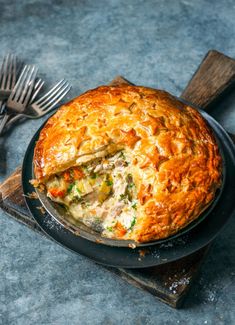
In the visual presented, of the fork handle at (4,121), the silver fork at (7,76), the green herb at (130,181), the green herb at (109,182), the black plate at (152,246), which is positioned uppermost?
the green herb at (130,181)

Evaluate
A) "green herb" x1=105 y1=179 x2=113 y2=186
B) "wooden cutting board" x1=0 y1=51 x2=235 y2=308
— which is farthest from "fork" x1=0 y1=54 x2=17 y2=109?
"green herb" x1=105 y1=179 x2=113 y2=186

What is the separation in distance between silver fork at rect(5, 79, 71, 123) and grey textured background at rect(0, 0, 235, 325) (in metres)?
0.08

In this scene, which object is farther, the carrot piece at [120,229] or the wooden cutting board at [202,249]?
the wooden cutting board at [202,249]

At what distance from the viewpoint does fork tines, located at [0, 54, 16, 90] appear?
4.25m

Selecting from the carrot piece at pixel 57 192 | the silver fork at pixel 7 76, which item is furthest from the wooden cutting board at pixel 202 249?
the silver fork at pixel 7 76

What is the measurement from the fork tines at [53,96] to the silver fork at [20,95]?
0.32ft

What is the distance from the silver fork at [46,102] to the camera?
412 centimetres

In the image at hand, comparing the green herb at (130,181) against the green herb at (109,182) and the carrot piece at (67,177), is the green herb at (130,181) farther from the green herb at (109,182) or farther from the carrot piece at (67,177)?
the carrot piece at (67,177)

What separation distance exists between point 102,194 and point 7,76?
5.82 feet

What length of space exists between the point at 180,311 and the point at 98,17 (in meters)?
2.80

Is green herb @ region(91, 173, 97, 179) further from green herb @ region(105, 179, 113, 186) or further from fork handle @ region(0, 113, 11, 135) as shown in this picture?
fork handle @ region(0, 113, 11, 135)

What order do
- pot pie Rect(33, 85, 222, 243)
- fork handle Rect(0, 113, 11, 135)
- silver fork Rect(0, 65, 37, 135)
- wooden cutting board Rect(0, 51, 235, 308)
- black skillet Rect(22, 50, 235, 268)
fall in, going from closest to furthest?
pot pie Rect(33, 85, 222, 243) < black skillet Rect(22, 50, 235, 268) < wooden cutting board Rect(0, 51, 235, 308) < fork handle Rect(0, 113, 11, 135) < silver fork Rect(0, 65, 37, 135)

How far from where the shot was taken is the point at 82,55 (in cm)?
468

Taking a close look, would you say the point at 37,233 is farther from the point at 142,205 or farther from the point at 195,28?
the point at 195,28
